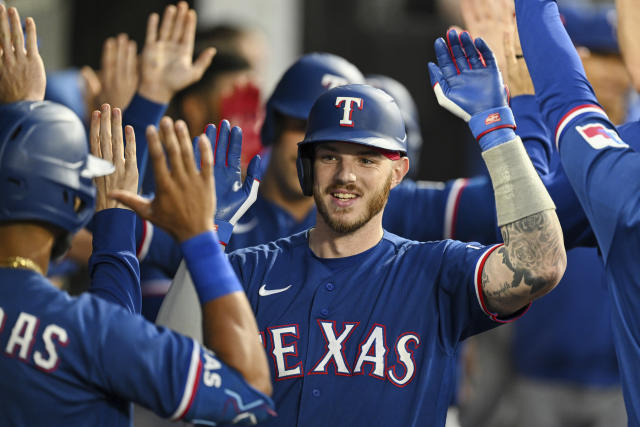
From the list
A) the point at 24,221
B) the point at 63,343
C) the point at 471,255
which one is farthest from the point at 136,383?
the point at 471,255

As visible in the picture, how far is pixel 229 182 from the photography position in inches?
150

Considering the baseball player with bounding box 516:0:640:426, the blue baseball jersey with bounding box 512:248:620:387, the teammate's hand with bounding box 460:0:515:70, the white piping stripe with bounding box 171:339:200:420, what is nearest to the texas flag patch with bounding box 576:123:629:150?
the baseball player with bounding box 516:0:640:426

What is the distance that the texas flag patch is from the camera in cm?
346

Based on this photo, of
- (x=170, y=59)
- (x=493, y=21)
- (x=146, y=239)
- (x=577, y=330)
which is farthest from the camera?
(x=577, y=330)

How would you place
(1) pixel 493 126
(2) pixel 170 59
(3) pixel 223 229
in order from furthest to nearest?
1. (2) pixel 170 59
2. (3) pixel 223 229
3. (1) pixel 493 126

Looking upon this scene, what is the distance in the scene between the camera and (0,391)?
2.88 meters

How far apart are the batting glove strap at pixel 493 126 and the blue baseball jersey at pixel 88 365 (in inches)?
49.3

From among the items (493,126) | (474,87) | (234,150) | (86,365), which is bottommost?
(86,365)

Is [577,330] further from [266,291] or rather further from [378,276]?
[266,291]

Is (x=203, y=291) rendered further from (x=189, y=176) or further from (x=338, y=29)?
(x=338, y=29)

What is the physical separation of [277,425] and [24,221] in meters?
1.28

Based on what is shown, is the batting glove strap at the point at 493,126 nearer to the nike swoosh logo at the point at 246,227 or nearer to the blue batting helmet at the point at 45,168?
the blue batting helmet at the point at 45,168

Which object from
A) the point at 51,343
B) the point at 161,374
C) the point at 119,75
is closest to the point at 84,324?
the point at 51,343

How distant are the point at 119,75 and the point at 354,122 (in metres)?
1.59
